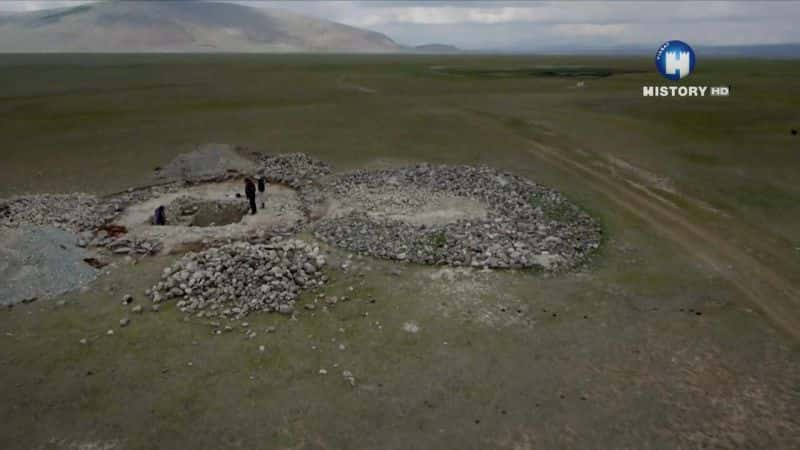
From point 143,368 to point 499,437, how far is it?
864cm

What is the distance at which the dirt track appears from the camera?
48.1 ft

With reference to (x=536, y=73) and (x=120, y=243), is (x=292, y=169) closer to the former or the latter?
(x=120, y=243)

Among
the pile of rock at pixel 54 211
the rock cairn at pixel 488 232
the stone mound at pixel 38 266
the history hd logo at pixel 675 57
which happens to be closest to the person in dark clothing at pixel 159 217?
the pile of rock at pixel 54 211

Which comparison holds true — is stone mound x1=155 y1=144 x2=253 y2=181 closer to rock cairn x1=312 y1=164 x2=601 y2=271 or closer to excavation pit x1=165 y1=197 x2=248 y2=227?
excavation pit x1=165 y1=197 x2=248 y2=227

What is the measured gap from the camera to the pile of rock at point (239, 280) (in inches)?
554

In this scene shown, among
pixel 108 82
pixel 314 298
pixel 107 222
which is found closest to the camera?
pixel 314 298

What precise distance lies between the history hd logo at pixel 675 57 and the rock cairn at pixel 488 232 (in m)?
40.2

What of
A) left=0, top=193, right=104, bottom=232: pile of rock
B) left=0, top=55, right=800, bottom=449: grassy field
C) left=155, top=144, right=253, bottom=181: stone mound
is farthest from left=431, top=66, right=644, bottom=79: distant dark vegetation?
left=0, top=193, right=104, bottom=232: pile of rock

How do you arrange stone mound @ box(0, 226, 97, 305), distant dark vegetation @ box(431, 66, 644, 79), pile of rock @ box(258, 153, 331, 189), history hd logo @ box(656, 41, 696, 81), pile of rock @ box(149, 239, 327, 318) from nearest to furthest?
pile of rock @ box(149, 239, 327, 318), stone mound @ box(0, 226, 97, 305), pile of rock @ box(258, 153, 331, 189), history hd logo @ box(656, 41, 696, 81), distant dark vegetation @ box(431, 66, 644, 79)

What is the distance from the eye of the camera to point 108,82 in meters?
70.4

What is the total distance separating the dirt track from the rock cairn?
10.7ft

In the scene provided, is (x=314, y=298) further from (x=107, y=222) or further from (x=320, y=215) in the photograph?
(x=107, y=222)

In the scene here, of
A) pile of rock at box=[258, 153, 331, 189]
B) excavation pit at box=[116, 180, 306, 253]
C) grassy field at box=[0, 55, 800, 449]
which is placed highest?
pile of rock at box=[258, 153, 331, 189]

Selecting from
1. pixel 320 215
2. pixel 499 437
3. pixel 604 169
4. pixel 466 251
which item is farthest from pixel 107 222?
pixel 604 169
